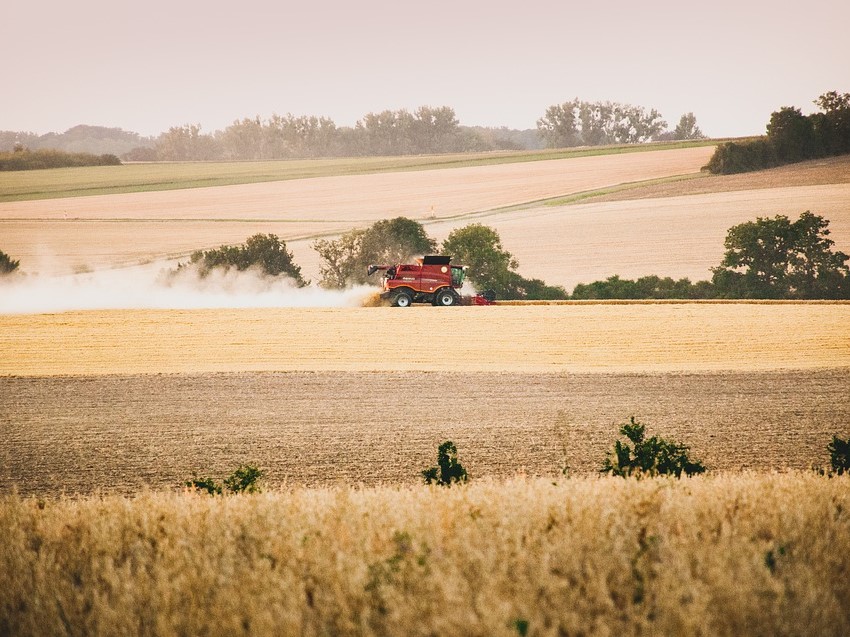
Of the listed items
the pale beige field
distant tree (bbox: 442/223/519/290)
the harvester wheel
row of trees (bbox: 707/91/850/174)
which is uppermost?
row of trees (bbox: 707/91/850/174)

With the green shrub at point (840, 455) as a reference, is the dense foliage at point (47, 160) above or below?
above

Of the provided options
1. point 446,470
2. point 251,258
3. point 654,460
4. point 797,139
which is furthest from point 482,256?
point 446,470

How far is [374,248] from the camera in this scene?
39750mm

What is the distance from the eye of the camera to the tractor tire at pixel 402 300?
33031mm

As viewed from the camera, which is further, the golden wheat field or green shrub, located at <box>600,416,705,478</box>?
green shrub, located at <box>600,416,705,478</box>

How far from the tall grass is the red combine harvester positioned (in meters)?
24.8

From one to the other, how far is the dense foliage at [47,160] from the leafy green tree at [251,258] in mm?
13887

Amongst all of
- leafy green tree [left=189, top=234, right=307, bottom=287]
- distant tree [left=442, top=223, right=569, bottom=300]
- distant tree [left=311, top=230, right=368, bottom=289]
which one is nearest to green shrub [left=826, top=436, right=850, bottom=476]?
distant tree [left=442, top=223, right=569, bottom=300]

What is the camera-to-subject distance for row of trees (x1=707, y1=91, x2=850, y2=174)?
4706cm

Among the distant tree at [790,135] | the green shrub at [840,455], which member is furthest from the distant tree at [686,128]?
the green shrub at [840,455]

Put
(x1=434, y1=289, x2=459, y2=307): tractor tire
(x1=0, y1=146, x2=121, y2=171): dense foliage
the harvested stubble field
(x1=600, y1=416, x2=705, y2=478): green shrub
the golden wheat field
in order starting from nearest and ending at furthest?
the golden wheat field, (x1=600, y1=416, x2=705, y2=478): green shrub, the harvested stubble field, (x1=434, y1=289, x2=459, y2=307): tractor tire, (x1=0, y1=146, x2=121, y2=171): dense foliage

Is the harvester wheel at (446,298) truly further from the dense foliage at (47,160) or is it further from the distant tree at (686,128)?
the distant tree at (686,128)

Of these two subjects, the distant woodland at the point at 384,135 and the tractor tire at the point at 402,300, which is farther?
the distant woodland at the point at 384,135

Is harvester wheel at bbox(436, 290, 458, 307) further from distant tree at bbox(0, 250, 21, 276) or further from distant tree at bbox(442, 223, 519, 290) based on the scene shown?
distant tree at bbox(0, 250, 21, 276)
